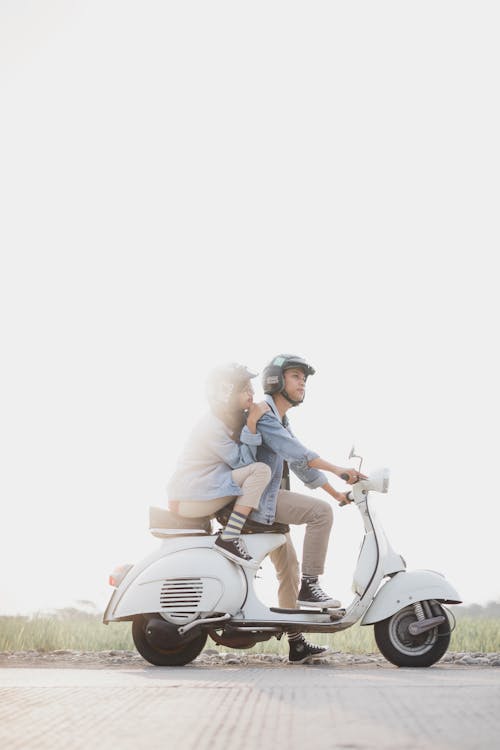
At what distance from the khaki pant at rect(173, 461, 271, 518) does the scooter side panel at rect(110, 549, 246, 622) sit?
0.89ft

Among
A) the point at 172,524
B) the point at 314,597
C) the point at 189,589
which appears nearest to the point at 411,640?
the point at 314,597

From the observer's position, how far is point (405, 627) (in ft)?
22.7

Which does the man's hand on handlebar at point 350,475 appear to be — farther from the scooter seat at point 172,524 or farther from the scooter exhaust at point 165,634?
the scooter exhaust at point 165,634

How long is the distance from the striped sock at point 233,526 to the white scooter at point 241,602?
0.12 meters

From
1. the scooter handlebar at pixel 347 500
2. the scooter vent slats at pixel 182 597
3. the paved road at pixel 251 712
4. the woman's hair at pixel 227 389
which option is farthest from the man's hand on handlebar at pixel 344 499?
the paved road at pixel 251 712

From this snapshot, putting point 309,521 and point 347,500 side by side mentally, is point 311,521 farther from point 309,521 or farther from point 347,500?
point 347,500

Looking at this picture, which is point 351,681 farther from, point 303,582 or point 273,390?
point 273,390

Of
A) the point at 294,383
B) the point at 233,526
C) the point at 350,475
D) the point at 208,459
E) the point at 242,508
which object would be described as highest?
the point at 294,383

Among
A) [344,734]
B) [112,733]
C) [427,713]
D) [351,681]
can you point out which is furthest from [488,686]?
[112,733]

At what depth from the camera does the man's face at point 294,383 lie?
24.4ft

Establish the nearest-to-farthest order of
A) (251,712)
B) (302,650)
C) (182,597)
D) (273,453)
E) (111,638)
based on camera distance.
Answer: (251,712)
(182,597)
(273,453)
(302,650)
(111,638)

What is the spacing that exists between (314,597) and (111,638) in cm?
228

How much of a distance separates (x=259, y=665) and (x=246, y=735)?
166 inches

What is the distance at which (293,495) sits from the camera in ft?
23.8
